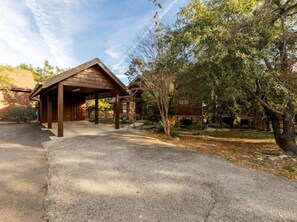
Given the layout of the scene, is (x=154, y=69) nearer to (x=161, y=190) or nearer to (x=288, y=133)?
(x=288, y=133)

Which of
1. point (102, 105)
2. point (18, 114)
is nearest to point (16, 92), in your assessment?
point (18, 114)

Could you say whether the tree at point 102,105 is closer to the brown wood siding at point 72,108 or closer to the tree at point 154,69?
the brown wood siding at point 72,108

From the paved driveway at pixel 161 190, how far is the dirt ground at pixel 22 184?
22cm

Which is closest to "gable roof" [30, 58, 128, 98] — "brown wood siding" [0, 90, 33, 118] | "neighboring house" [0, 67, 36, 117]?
"neighboring house" [0, 67, 36, 117]

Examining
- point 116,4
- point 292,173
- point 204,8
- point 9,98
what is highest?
point 116,4

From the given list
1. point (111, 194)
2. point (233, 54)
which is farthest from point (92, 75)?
point (111, 194)

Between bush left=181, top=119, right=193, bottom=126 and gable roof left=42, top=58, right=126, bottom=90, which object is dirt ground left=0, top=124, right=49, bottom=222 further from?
bush left=181, top=119, right=193, bottom=126

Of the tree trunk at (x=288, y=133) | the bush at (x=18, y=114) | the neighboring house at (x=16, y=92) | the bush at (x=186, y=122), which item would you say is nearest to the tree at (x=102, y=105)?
the neighboring house at (x=16, y=92)

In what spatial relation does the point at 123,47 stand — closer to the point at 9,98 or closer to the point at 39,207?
the point at 39,207

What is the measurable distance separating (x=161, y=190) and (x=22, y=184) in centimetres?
302

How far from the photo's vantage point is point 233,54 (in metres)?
6.36

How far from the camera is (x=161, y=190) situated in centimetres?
381

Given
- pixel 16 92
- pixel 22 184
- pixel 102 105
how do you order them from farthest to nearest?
pixel 102 105, pixel 16 92, pixel 22 184

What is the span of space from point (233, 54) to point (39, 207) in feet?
22.1
